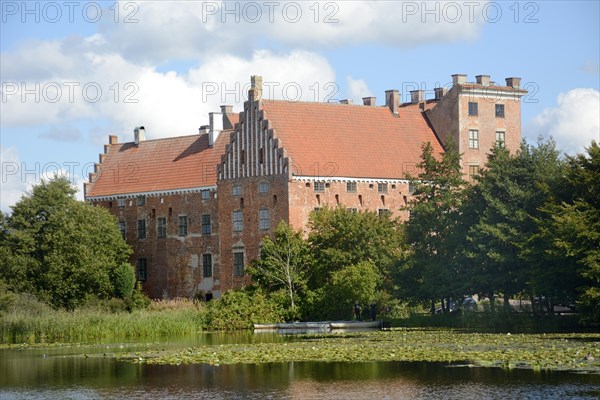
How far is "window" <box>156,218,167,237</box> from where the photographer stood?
8162cm

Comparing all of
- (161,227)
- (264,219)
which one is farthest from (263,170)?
(161,227)

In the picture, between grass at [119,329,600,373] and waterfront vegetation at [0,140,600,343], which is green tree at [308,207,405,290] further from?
grass at [119,329,600,373]

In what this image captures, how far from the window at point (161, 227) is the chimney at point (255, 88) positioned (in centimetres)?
1116

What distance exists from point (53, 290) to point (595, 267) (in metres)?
34.3

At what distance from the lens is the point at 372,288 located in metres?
63.8

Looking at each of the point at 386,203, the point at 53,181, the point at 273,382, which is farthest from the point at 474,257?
the point at 53,181

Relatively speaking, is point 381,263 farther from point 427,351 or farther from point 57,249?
point 427,351

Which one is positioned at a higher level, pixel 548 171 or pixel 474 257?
pixel 548 171

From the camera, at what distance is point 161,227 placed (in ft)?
268

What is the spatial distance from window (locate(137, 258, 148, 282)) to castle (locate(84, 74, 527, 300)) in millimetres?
63

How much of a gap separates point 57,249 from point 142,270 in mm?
9830

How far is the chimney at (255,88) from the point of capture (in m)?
74.9

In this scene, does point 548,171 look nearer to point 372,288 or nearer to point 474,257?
point 474,257

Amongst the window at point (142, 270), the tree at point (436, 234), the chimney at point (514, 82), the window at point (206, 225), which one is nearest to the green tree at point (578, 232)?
the tree at point (436, 234)
